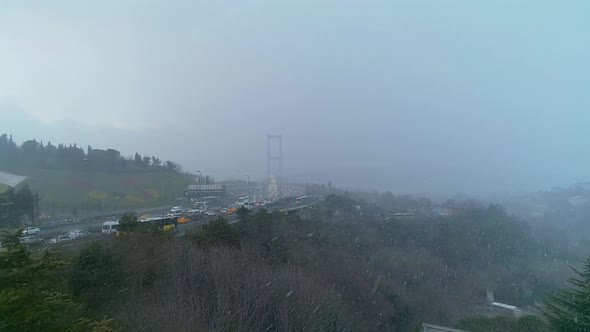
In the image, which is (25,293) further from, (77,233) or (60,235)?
(77,233)

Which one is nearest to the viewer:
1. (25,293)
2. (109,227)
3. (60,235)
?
(25,293)

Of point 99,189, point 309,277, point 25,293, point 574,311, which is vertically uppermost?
point 99,189

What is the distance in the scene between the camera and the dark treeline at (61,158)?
16.0 meters

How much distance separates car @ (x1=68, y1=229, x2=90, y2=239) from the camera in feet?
41.4

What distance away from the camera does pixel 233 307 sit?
910 centimetres

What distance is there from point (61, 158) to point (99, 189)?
268cm

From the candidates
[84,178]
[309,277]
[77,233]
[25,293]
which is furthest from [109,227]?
[25,293]

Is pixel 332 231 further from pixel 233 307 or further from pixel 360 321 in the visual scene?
pixel 233 307

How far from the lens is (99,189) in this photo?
57.1ft

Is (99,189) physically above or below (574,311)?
above

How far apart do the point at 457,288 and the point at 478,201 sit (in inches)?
474

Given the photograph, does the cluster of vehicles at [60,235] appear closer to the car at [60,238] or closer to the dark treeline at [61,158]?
the car at [60,238]

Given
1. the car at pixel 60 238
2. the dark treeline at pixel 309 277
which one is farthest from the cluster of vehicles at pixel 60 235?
the dark treeline at pixel 309 277

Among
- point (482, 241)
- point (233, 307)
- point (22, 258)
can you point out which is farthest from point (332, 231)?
point (22, 258)
